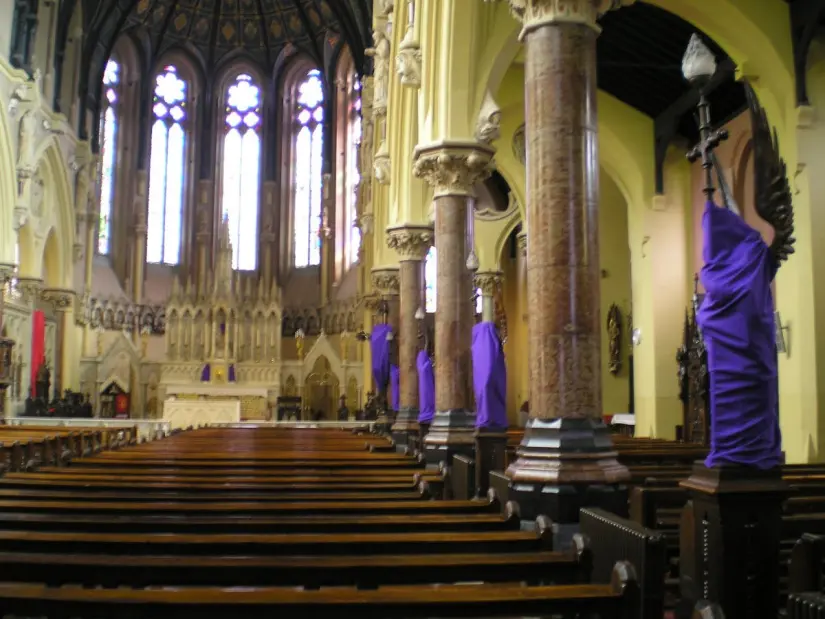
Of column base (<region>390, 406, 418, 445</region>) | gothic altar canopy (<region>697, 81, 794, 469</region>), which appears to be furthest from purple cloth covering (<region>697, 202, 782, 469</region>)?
column base (<region>390, 406, 418, 445</region>)

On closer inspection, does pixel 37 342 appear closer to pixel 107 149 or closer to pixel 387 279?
pixel 107 149

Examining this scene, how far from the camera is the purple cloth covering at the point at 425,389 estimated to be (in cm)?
1431

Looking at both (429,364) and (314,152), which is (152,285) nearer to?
(314,152)

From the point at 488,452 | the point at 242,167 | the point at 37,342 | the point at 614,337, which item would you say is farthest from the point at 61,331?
the point at 488,452

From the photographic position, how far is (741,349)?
4.52m

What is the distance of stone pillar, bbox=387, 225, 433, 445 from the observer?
1602 centimetres

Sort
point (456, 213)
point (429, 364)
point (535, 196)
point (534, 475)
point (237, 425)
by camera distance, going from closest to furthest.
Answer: point (534, 475)
point (535, 196)
point (456, 213)
point (429, 364)
point (237, 425)

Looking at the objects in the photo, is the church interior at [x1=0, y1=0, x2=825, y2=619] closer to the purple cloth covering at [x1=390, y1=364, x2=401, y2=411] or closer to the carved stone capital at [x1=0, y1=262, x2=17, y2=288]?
the purple cloth covering at [x1=390, y1=364, x2=401, y2=411]

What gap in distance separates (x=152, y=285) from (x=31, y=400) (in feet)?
31.9

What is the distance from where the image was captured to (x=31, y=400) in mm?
25859

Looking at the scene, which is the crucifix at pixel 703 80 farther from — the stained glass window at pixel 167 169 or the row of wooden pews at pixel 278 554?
the stained glass window at pixel 167 169

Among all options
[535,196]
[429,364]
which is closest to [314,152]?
[429,364]

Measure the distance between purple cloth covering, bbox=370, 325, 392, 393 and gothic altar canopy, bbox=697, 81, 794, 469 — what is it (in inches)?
585

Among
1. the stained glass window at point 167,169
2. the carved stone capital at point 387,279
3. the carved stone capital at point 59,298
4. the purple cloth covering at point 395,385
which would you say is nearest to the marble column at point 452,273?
the purple cloth covering at point 395,385
